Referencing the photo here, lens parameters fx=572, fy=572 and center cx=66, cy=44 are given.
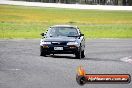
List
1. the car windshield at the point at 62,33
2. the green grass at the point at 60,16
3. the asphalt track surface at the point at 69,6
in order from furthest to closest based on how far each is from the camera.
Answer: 1. the asphalt track surface at the point at 69,6
2. the green grass at the point at 60,16
3. the car windshield at the point at 62,33

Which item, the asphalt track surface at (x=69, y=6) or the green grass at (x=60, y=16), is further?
the asphalt track surface at (x=69, y=6)

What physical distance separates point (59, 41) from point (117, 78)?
14560mm

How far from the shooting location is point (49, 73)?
605 inches

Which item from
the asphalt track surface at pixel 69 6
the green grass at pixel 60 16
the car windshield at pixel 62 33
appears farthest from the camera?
the asphalt track surface at pixel 69 6

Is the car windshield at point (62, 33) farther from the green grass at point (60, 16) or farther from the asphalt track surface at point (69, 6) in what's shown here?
the asphalt track surface at point (69, 6)

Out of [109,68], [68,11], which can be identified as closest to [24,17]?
[68,11]

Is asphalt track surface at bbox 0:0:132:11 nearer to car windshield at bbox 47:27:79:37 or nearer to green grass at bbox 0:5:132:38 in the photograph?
green grass at bbox 0:5:132:38

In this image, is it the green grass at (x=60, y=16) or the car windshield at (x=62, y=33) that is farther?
the green grass at (x=60, y=16)

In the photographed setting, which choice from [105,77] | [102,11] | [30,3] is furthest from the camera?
[30,3]

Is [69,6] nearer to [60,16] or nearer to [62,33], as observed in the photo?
[60,16]

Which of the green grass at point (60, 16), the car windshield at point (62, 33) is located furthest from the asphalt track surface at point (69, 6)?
the car windshield at point (62, 33)

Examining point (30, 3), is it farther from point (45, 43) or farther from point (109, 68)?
point (109, 68)

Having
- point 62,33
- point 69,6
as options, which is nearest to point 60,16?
point 69,6

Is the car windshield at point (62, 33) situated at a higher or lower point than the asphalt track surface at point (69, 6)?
higher
